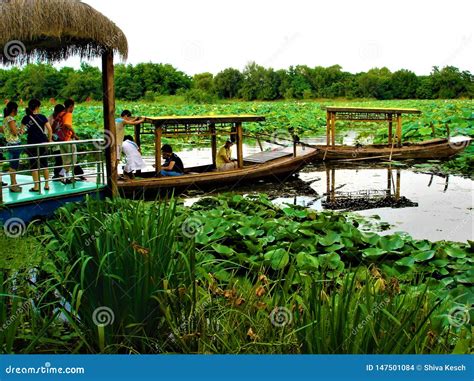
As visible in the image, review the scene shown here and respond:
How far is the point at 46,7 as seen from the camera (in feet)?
20.4

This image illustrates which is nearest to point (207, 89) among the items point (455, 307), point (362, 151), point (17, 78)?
point (17, 78)

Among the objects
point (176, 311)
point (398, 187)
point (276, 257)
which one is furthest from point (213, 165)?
point (176, 311)

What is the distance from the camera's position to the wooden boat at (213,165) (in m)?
9.52

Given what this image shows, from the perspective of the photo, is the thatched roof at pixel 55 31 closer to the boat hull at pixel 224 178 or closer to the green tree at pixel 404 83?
the boat hull at pixel 224 178

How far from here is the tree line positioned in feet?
105

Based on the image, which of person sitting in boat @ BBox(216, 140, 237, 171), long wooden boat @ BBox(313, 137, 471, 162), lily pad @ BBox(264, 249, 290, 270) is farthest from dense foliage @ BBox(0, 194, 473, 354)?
long wooden boat @ BBox(313, 137, 471, 162)

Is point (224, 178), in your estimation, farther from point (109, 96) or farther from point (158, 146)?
point (109, 96)

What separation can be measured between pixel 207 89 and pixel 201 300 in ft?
123

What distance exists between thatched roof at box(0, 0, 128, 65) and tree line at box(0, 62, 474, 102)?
76.7 ft

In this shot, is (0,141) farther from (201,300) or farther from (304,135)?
(304,135)

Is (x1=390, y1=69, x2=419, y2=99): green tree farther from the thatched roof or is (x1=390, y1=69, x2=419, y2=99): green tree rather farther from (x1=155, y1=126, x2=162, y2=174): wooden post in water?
the thatched roof

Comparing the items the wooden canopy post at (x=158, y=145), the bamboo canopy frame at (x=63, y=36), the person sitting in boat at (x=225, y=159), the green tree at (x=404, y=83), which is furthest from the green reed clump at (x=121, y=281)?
the green tree at (x=404, y=83)

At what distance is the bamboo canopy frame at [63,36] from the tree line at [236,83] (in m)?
23.3

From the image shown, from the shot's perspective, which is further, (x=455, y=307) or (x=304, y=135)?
(x=304, y=135)
